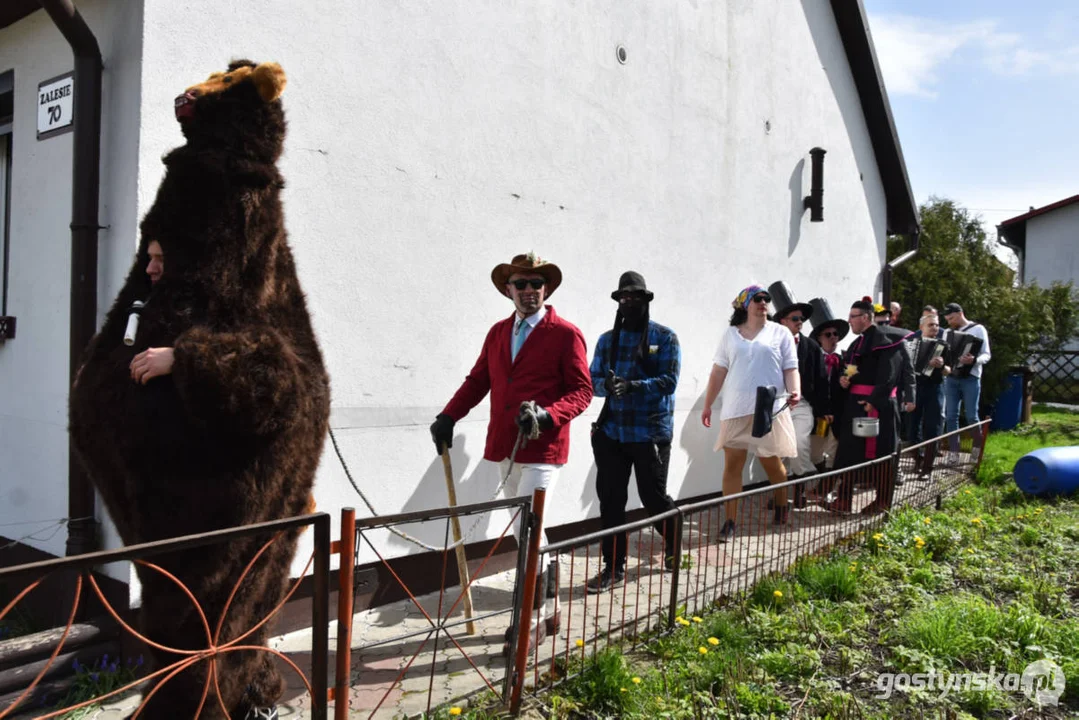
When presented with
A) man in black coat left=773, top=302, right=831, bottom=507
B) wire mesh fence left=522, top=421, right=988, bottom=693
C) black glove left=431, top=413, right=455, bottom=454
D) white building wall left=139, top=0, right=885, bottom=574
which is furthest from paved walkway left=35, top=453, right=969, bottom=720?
man in black coat left=773, top=302, right=831, bottom=507

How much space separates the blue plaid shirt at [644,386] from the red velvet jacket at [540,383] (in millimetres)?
632

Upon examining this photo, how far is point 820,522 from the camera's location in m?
5.62

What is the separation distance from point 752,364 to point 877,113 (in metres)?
6.06

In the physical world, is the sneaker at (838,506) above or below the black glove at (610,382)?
below

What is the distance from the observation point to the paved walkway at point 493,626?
3393 mm

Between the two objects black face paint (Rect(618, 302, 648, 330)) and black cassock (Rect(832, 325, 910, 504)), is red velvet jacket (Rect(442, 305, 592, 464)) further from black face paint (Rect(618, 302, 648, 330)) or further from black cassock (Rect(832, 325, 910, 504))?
black cassock (Rect(832, 325, 910, 504))

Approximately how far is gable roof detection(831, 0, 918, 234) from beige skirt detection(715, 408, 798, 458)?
588cm

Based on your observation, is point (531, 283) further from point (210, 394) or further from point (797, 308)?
point (797, 308)

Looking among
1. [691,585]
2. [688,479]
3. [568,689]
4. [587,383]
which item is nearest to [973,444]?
[688,479]

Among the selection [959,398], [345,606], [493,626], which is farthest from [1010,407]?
[345,606]

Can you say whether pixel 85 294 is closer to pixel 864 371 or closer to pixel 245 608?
pixel 245 608

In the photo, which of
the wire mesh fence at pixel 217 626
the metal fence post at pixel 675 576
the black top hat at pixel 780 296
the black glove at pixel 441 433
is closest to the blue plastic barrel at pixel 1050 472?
the black top hat at pixel 780 296

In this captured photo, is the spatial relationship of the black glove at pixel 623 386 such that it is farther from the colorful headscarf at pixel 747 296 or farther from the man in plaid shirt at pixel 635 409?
the colorful headscarf at pixel 747 296

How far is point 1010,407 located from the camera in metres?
13.7
